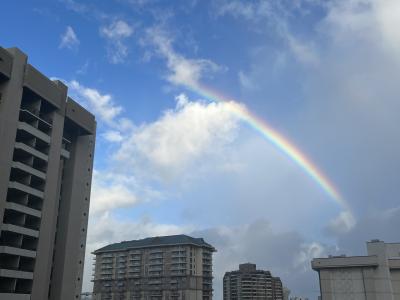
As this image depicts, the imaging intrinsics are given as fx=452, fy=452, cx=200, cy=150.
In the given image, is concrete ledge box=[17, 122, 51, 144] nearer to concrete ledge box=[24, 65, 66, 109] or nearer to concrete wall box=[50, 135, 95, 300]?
concrete ledge box=[24, 65, 66, 109]

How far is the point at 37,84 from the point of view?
6525cm

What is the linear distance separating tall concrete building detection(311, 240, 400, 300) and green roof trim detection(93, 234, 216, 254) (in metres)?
63.3

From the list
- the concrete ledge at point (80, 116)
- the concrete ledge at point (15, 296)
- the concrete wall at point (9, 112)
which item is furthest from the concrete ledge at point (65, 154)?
the concrete ledge at point (15, 296)

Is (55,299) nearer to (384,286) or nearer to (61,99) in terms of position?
(61,99)

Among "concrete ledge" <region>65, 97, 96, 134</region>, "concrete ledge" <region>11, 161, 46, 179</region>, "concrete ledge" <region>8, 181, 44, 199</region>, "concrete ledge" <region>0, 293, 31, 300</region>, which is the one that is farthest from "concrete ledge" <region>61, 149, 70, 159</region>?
"concrete ledge" <region>0, 293, 31, 300</region>

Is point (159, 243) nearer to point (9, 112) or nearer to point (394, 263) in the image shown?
point (394, 263)

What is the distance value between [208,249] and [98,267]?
44393mm

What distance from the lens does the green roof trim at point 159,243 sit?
159 metres

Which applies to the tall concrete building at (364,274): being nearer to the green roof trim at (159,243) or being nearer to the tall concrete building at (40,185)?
the tall concrete building at (40,185)

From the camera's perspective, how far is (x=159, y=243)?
162 metres

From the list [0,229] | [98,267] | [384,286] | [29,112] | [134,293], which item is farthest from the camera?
[98,267]

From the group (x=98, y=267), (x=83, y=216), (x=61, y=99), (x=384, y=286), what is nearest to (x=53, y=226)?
(x=83, y=216)

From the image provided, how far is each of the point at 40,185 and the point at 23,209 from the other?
20.5ft

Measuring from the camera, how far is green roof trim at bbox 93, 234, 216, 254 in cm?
15862
